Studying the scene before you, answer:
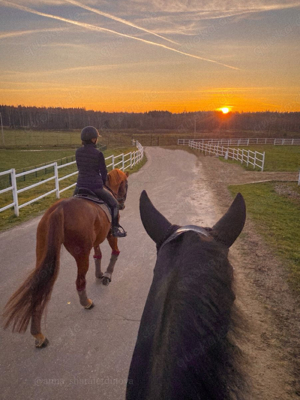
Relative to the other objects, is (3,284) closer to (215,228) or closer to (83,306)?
(83,306)

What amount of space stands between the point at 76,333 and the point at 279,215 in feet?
23.3

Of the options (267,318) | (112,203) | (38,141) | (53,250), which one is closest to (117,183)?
(112,203)

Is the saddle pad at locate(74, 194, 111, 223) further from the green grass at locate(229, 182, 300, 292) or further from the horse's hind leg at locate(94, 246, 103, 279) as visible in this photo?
the green grass at locate(229, 182, 300, 292)

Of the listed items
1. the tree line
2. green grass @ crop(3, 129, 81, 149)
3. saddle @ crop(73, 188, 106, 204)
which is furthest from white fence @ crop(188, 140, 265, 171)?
the tree line

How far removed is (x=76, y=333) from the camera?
3135 millimetres

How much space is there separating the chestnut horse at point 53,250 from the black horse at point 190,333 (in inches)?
79.6

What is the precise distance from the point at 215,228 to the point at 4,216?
7853 mm

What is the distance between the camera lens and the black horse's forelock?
757 mm

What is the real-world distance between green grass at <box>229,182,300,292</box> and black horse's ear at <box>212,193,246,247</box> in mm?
3711

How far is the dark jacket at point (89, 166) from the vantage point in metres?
3.76

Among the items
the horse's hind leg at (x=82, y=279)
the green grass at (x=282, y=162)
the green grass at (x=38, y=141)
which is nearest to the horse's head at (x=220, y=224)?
the horse's hind leg at (x=82, y=279)

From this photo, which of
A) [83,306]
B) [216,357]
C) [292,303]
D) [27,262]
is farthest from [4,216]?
[216,357]

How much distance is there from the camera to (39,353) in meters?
2.85

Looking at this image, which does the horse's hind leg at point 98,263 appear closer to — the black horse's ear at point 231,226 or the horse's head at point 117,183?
the horse's head at point 117,183
